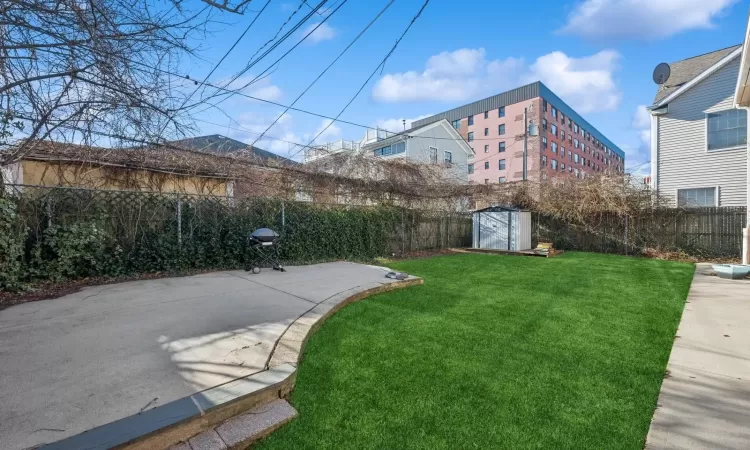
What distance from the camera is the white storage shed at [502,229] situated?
11.3m

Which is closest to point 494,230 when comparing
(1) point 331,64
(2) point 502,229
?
(2) point 502,229

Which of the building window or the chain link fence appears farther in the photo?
the building window

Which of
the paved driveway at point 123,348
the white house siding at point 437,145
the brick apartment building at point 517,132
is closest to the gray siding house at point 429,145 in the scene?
the white house siding at point 437,145

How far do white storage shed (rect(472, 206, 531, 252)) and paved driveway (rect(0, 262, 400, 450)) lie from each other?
Result: 329 inches

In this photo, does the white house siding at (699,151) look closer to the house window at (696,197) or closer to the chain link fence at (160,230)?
the house window at (696,197)

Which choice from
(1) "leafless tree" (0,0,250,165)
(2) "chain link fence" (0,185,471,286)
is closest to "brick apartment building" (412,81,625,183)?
(2) "chain link fence" (0,185,471,286)

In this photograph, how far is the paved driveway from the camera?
181cm

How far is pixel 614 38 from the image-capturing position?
7230 mm

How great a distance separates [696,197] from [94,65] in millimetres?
15289

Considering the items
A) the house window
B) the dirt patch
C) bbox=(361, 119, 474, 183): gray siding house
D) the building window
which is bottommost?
the dirt patch

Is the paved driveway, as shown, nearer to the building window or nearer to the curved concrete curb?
the curved concrete curb

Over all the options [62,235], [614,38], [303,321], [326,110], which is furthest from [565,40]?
[62,235]

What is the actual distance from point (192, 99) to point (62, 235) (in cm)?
302

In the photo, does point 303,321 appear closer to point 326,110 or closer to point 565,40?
point 326,110
